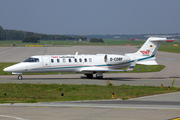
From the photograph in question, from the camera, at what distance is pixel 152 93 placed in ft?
64.1

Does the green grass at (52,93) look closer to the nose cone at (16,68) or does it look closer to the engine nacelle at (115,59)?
the nose cone at (16,68)

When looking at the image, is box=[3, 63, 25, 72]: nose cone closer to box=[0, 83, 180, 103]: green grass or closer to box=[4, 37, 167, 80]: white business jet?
box=[4, 37, 167, 80]: white business jet

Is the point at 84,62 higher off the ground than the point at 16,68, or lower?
higher

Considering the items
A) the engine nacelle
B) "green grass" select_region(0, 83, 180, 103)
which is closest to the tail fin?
the engine nacelle

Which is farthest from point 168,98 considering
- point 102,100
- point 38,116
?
point 38,116

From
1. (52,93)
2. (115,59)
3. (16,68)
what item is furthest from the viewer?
(115,59)

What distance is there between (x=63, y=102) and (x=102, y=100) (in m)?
2.45

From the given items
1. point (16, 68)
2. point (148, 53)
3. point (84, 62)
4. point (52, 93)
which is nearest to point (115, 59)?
point (84, 62)

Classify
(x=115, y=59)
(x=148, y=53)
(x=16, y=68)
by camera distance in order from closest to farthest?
(x=16, y=68), (x=115, y=59), (x=148, y=53)

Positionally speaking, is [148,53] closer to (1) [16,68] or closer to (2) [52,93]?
(1) [16,68]

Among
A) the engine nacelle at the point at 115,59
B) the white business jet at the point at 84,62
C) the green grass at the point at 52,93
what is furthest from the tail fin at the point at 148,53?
the green grass at the point at 52,93

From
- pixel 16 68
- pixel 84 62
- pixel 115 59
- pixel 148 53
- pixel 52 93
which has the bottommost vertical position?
pixel 52 93

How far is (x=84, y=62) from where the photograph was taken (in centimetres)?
3042

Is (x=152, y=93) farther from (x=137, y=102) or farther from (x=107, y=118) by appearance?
(x=107, y=118)
